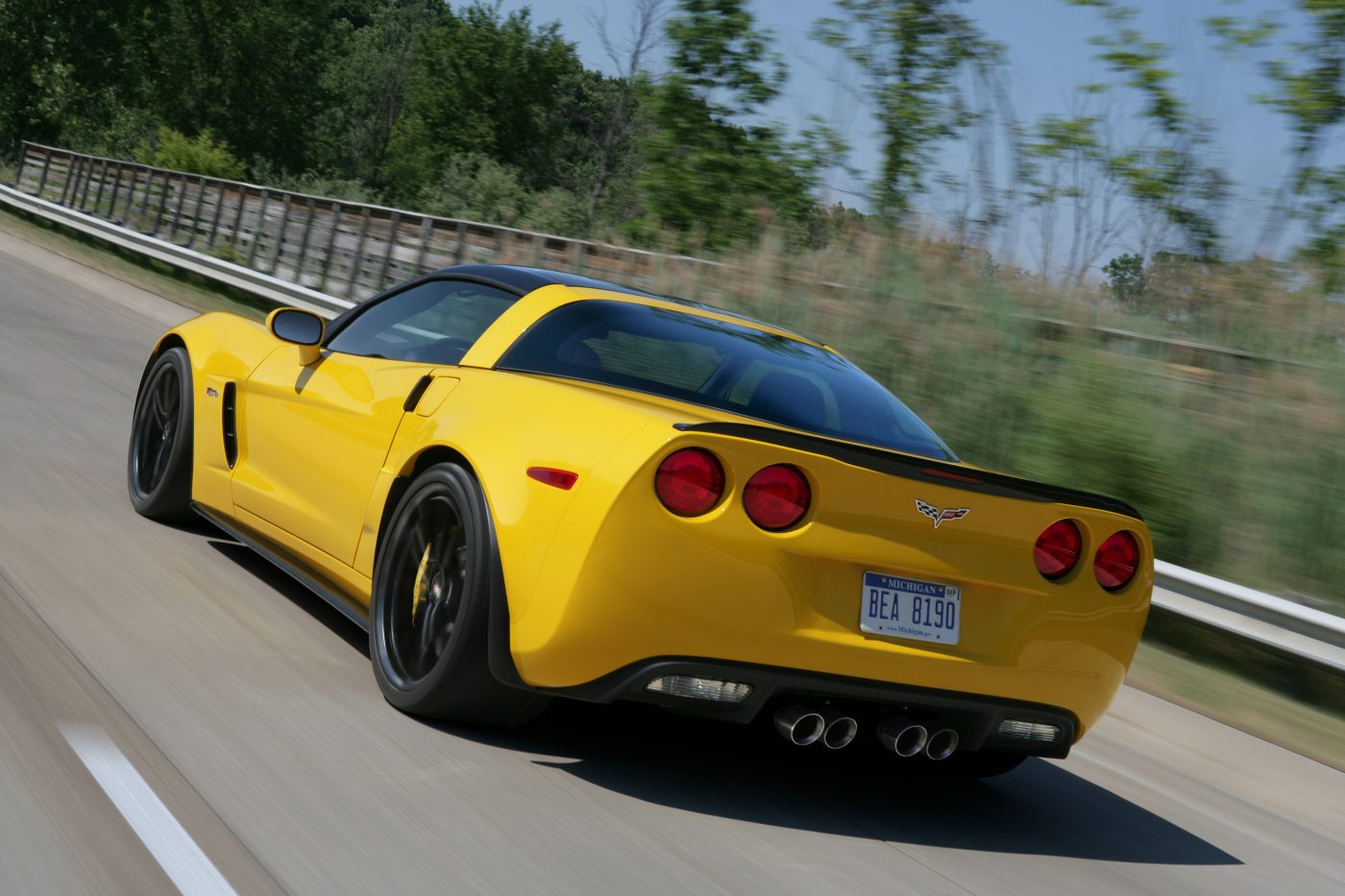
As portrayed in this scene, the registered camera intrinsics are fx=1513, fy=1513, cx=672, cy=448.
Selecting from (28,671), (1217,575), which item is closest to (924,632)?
(28,671)

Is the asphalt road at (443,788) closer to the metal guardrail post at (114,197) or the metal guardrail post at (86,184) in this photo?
the metal guardrail post at (114,197)

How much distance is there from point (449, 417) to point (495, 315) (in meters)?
0.58

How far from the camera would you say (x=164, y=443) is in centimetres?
641

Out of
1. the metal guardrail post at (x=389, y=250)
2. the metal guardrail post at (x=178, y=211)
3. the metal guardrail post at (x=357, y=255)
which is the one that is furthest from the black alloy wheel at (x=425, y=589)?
the metal guardrail post at (x=178, y=211)

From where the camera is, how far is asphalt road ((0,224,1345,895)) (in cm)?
325

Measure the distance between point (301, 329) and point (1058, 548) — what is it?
113 inches

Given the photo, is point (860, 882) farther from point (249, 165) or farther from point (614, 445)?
point (249, 165)

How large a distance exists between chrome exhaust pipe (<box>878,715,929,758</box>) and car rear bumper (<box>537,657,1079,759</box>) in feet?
0.11

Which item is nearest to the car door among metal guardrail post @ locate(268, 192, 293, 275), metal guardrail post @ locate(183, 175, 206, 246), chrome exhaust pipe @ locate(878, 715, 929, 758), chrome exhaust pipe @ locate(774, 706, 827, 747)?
chrome exhaust pipe @ locate(774, 706, 827, 747)

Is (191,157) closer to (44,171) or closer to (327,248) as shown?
(44,171)

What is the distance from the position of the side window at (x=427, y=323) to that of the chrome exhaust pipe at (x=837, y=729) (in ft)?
5.45

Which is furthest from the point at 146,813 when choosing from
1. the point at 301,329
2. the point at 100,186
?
the point at 100,186

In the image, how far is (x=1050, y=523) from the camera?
4.06 metres

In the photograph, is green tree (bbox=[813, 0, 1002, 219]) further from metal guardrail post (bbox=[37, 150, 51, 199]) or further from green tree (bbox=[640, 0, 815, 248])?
metal guardrail post (bbox=[37, 150, 51, 199])
